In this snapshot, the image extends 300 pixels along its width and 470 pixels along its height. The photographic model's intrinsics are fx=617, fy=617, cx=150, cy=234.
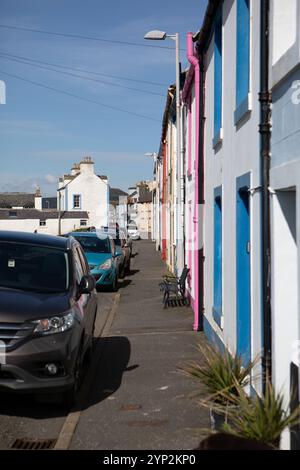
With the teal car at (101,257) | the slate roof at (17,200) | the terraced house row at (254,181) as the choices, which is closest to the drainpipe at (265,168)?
the terraced house row at (254,181)

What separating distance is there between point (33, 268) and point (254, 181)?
2.88 m

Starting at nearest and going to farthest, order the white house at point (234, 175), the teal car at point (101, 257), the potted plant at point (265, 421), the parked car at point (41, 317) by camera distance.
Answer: the potted plant at point (265, 421), the parked car at point (41, 317), the white house at point (234, 175), the teal car at point (101, 257)

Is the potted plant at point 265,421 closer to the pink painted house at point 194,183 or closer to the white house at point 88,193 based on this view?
the pink painted house at point 194,183

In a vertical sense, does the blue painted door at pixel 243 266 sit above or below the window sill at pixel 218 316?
above

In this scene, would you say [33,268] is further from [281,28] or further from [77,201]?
[77,201]

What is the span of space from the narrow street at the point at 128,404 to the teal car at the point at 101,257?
6.46 m

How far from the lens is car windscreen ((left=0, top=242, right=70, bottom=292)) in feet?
23.1

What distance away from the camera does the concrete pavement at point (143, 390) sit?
18.4ft

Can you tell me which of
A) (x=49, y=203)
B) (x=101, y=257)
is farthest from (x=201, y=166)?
(x=49, y=203)

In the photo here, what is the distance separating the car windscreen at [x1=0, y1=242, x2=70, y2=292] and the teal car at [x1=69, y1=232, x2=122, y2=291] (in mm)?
10307

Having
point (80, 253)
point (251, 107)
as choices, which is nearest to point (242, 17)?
point (251, 107)

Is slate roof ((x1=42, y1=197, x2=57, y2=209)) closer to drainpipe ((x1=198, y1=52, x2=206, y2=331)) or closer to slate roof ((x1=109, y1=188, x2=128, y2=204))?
slate roof ((x1=109, y1=188, x2=128, y2=204))

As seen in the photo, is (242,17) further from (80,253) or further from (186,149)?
(186,149)

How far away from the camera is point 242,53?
728 centimetres
